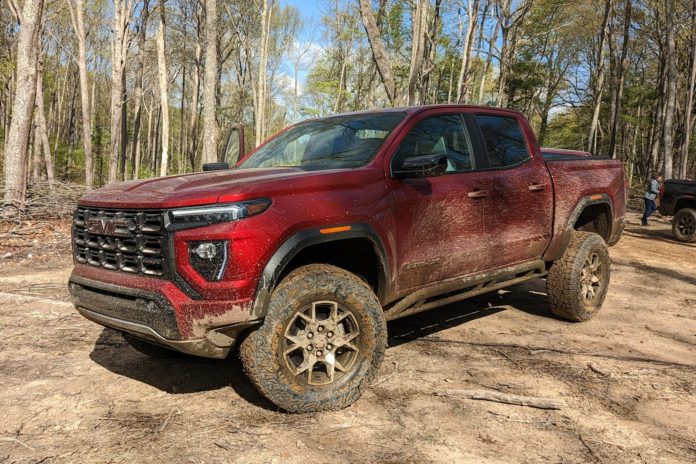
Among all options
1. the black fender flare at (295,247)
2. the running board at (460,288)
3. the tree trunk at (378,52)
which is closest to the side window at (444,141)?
the black fender flare at (295,247)

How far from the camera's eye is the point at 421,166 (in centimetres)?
329

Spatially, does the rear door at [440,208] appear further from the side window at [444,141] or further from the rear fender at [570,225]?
the rear fender at [570,225]

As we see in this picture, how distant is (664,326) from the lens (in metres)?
5.00

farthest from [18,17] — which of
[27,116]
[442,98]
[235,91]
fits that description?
[442,98]

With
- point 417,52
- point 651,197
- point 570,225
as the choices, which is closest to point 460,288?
point 570,225

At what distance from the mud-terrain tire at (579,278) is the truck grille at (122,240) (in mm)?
3765

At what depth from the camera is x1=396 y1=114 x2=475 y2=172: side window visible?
3740 millimetres

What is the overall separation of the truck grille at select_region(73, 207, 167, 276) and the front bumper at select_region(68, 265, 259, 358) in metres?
0.09

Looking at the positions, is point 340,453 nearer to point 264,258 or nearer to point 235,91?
point 264,258

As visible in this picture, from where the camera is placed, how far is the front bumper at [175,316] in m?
2.62

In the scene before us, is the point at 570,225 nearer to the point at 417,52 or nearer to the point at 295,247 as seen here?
the point at 295,247

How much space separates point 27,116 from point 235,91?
32102 millimetres

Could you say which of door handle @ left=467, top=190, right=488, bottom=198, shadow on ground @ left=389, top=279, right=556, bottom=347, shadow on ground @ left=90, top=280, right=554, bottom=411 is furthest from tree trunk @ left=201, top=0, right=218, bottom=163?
door handle @ left=467, top=190, right=488, bottom=198

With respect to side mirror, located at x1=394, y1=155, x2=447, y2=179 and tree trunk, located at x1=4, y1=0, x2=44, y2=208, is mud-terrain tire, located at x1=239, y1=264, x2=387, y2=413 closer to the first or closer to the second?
side mirror, located at x1=394, y1=155, x2=447, y2=179
